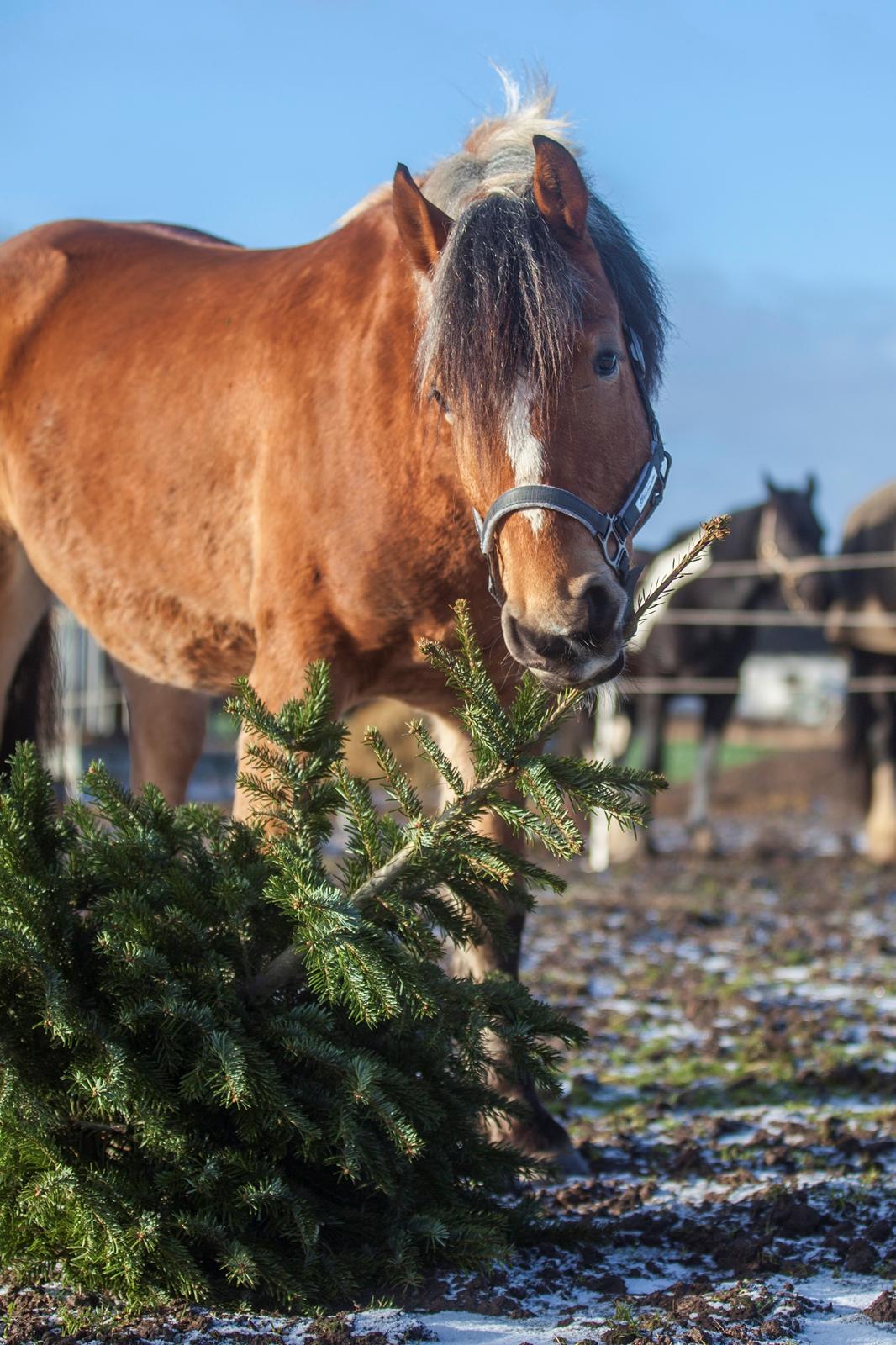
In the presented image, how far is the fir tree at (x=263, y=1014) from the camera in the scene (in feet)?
6.20

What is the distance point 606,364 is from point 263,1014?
4.32ft

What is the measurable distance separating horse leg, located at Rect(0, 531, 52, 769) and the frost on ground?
209cm

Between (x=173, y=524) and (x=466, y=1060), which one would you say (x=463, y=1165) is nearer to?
(x=466, y=1060)

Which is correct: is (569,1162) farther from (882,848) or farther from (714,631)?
(714,631)

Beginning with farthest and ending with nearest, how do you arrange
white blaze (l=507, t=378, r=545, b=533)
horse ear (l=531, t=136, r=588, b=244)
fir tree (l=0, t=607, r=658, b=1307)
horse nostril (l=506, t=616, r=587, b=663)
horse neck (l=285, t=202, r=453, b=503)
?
horse neck (l=285, t=202, r=453, b=503) < horse ear (l=531, t=136, r=588, b=244) < white blaze (l=507, t=378, r=545, b=533) < horse nostril (l=506, t=616, r=587, b=663) < fir tree (l=0, t=607, r=658, b=1307)

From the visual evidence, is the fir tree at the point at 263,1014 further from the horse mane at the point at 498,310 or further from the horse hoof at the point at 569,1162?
the horse hoof at the point at 569,1162

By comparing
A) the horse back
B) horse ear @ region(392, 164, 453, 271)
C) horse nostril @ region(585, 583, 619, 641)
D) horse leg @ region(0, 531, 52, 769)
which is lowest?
horse nostril @ region(585, 583, 619, 641)

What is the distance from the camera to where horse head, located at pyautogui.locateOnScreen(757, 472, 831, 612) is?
10.0 meters

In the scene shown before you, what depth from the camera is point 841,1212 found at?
2529 mm

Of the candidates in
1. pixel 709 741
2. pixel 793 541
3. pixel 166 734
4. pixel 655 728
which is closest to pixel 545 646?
pixel 166 734

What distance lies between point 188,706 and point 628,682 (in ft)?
5.98

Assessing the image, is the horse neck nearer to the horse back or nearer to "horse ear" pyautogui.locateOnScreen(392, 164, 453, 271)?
"horse ear" pyautogui.locateOnScreen(392, 164, 453, 271)

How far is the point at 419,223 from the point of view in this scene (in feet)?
8.07

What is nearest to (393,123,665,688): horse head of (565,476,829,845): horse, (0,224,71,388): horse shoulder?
(0,224,71,388): horse shoulder
